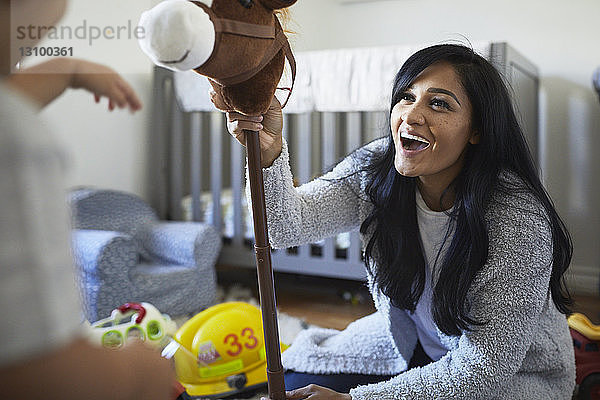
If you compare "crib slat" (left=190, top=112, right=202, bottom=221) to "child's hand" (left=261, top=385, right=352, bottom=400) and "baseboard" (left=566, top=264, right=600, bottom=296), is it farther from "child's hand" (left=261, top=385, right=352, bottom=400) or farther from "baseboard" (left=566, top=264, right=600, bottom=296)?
"child's hand" (left=261, top=385, right=352, bottom=400)

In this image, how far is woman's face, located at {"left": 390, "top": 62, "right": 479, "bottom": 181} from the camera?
112 centimetres

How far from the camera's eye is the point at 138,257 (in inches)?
100.0

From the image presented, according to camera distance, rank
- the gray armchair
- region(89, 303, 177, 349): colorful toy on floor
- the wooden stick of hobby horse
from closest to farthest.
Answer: the wooden stick of hobby horse < region(89, 303, 177, 349): colorful toy on floor < the gray armchair

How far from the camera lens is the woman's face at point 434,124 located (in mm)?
1124

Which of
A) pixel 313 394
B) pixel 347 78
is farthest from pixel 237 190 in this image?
pixel 313 394

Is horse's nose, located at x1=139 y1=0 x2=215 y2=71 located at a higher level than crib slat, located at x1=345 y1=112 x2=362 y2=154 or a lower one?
higher

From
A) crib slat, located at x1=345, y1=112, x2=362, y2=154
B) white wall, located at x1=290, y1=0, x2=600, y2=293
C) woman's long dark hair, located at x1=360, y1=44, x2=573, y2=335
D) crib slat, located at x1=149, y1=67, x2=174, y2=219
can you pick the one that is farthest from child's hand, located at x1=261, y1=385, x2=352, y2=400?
crib slat, located at x1=149, y1=67, x2=174, y2=219

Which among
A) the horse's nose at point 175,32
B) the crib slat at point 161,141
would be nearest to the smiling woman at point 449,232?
the horse's nose at point 175,32

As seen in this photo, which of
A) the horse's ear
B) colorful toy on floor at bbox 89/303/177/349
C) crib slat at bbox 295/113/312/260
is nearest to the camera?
the horse's ear

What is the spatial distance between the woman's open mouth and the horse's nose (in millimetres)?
589

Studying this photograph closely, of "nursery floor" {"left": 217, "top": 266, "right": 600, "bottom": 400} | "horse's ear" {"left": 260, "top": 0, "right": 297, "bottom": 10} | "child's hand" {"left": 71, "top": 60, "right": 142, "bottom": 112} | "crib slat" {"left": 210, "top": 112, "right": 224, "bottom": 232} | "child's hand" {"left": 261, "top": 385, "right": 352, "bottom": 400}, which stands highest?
"horse's ear" {"left": 260, "top": 0, "right": 297, "bottom": 10}

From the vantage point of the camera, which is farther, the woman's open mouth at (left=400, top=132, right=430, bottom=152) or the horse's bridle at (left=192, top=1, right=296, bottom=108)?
the woman's open mouth at (left=400, top=132, right=430, bottom=152)

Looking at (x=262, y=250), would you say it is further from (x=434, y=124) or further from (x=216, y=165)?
(x=216, y=165)

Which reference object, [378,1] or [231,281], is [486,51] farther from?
[231,281]
